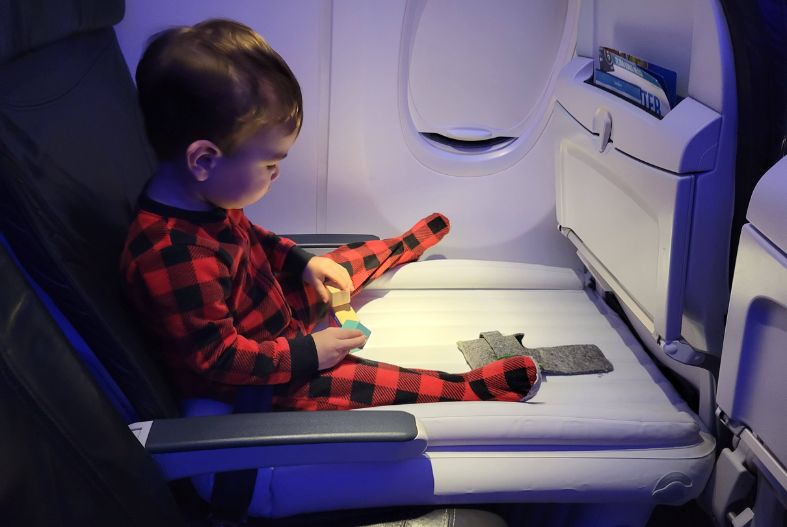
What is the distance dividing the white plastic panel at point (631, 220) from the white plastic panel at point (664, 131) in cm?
2

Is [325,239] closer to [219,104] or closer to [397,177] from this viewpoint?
[397,177]

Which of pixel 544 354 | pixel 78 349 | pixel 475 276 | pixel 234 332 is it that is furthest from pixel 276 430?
pixel 475 276

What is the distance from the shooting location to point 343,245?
5.76 feet

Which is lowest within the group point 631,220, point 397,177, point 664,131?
point 397,177

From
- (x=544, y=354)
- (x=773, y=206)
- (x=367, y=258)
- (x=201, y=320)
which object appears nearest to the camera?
(x=773, y=206)

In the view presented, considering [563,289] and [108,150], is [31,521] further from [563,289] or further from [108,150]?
[563,289]

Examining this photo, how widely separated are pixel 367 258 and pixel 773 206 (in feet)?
3.36

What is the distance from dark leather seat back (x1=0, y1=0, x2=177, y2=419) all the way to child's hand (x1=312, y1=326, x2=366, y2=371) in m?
0.28

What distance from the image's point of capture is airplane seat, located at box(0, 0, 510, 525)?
0.89m

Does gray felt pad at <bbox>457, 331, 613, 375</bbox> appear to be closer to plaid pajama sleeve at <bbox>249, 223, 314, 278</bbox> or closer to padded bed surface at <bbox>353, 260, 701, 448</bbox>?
padded bed surface at <bbox>353, 260, 701, 448</bbox>

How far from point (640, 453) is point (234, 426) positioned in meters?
0.74

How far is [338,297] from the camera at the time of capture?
5.21ft

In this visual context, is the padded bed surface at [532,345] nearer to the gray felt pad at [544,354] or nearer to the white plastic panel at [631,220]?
the gray felt pad at [544,354]

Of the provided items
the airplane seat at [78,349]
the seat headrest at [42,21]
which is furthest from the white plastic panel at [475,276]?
the seat headrest at [42,21]
